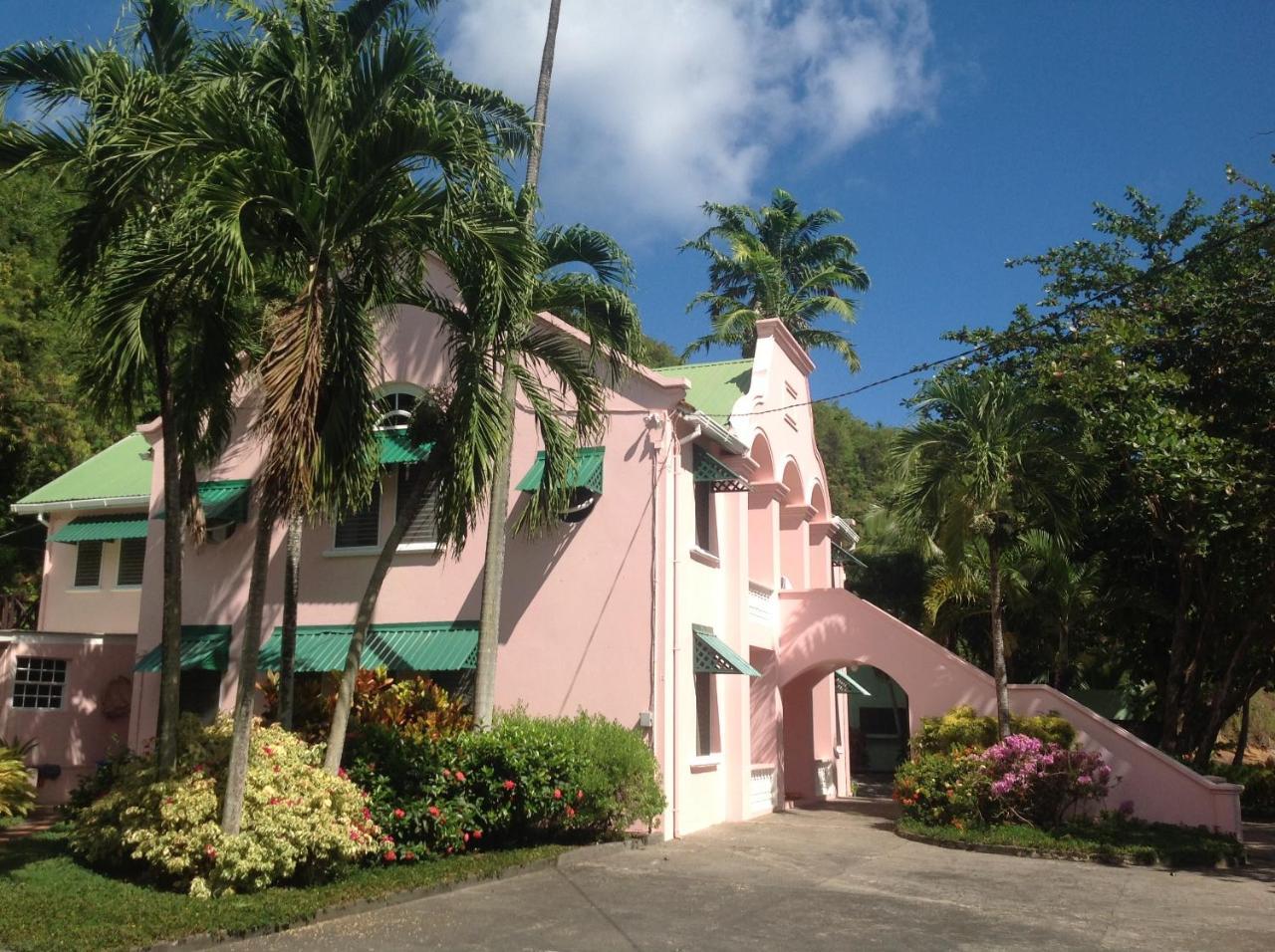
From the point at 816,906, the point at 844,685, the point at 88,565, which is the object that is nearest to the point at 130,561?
the point at 88,565

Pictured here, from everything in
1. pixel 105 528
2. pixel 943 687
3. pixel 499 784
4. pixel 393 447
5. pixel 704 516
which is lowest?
pixel 499 784

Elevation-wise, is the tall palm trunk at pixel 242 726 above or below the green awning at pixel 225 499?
below

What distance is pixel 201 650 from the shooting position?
19094mm

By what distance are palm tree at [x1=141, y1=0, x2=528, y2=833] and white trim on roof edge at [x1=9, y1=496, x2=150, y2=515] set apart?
1191 centimetres

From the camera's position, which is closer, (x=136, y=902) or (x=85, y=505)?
Result: (x=136, y=902)

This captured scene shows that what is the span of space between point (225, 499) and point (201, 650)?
2.57 metres

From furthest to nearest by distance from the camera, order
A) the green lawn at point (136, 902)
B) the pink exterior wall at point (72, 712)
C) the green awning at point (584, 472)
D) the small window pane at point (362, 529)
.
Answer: the pink exterior wall at point (72, 712) → the small window pane at point (362, 529) → the green awning at point (584, 472) → the green lawn at point (136, 902)

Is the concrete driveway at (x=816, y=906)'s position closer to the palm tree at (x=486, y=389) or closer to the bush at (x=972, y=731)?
the bush at (x=972, y=731)

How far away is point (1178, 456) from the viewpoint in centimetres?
1653

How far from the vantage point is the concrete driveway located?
1000cm

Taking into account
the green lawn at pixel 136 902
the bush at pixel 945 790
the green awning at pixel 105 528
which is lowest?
the green lawn at pixel 136 902

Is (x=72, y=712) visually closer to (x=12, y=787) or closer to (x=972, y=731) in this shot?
(x=12, y=787)

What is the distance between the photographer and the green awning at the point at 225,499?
1928 cm

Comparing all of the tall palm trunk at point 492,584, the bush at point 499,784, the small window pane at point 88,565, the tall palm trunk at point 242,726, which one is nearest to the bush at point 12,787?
the tall palm trunk at point 242,726
